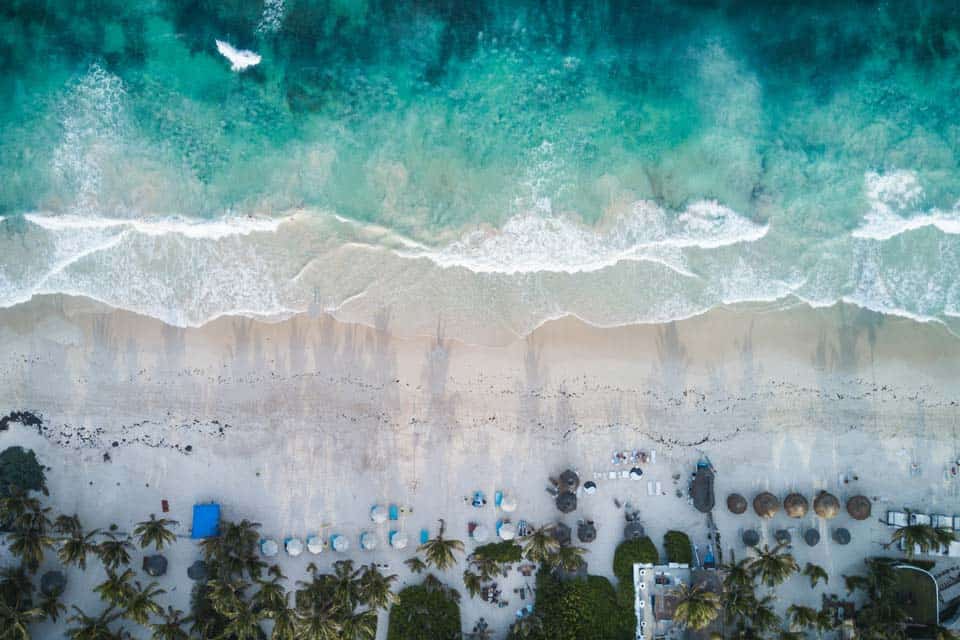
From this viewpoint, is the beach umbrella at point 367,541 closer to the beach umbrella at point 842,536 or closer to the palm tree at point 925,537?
the beach umbrella at point 842,536

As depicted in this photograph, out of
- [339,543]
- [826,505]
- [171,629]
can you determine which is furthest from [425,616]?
[826,505]

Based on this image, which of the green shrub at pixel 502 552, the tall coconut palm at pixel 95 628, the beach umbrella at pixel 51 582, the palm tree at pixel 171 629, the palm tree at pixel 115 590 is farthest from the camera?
the green shrub at pixel 502 552

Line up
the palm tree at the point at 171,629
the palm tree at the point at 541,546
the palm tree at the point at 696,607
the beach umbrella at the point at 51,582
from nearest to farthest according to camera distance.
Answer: the palm tree at the point at 696,607 → the palm tree at the point at 171,629 → the palm tree at the point at 541,546 → the beach umbrella at the point at 51,582

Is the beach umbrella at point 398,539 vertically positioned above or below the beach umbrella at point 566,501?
below

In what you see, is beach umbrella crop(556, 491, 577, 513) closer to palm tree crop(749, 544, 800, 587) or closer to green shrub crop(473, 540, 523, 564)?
green shrub crop(473, 540, 523, 564)

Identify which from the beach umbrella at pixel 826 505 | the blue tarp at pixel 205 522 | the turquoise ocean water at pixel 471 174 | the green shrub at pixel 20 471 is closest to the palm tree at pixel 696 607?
the beach umbrella at pixel 826 505

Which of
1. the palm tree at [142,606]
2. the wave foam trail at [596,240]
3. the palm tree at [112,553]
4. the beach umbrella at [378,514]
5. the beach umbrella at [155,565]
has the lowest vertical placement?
the palm tree at [142,606]
